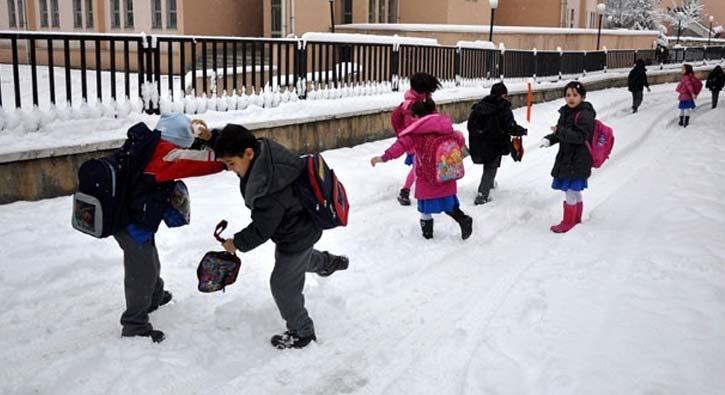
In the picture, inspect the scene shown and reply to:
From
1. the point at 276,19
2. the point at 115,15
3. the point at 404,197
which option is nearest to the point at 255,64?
the point at 404,197

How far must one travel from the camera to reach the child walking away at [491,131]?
790 centimetres

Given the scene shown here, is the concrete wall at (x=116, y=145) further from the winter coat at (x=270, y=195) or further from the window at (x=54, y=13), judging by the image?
the window at (x=54, y=13)

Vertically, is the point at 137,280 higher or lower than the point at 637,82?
lower

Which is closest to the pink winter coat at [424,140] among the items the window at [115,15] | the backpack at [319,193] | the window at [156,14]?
the backpack at [319,193]

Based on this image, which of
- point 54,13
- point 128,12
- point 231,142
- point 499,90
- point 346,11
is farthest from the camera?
point 346,11

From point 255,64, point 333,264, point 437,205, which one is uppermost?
point 255,64

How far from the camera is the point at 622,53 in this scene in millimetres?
30484

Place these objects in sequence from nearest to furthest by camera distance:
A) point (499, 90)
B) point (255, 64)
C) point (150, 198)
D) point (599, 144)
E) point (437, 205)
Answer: point (150, 198), point (437, 205), point (599, 144), point (499, 90), point (255, 64)

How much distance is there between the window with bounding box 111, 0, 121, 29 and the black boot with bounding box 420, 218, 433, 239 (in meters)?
21.6

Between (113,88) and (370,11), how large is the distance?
22.7 metres

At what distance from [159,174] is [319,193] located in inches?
37.8

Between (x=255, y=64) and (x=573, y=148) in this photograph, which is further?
(x=255, y=64)

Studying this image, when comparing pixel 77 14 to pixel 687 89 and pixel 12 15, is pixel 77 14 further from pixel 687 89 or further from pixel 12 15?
pixel 687 89

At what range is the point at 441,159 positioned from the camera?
623 centimetres
